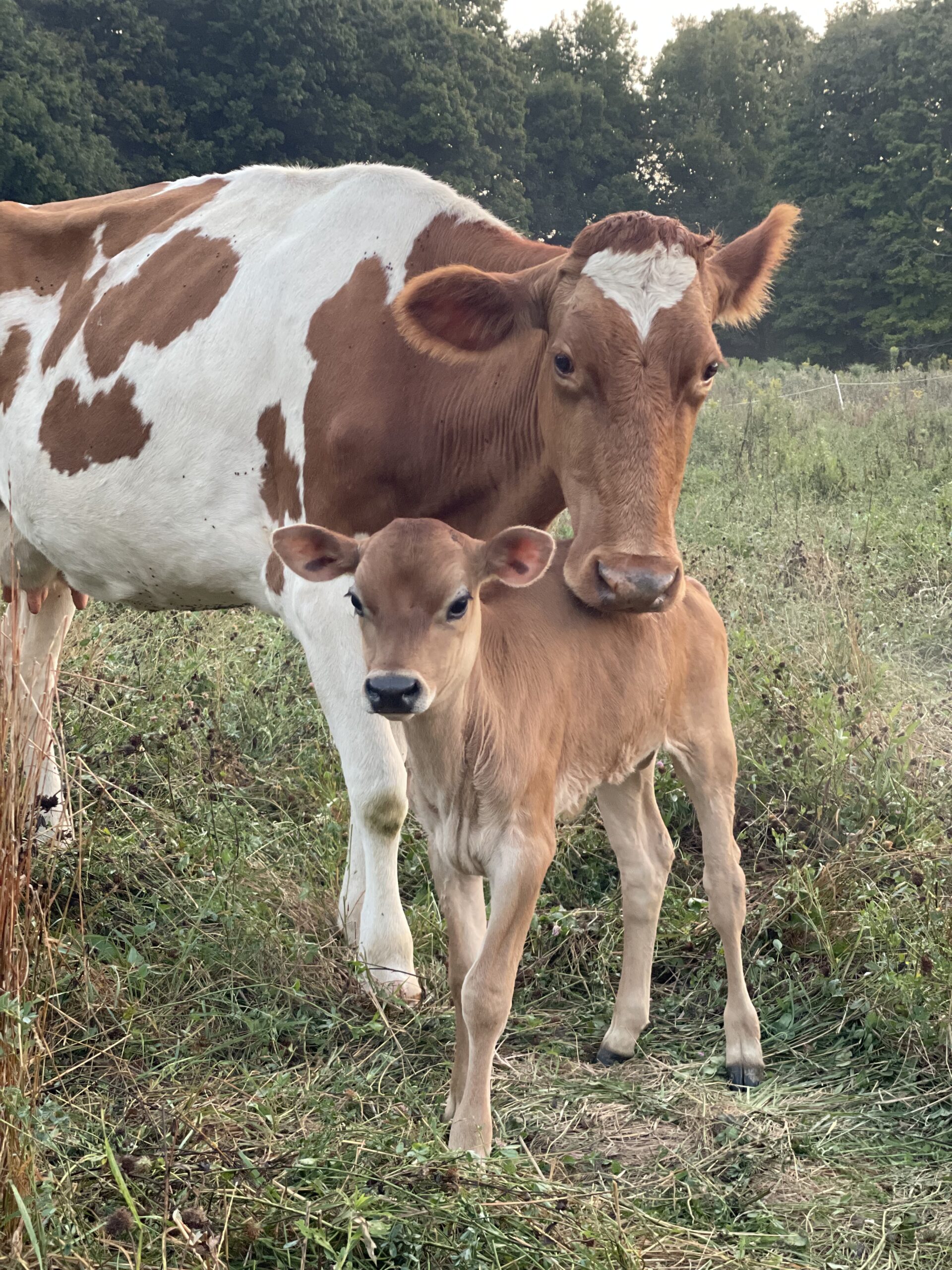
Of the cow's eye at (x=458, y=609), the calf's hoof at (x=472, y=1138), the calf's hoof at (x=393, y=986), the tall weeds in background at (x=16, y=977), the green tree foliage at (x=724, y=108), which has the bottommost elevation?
the calf's hoof at (x=393, y=986)

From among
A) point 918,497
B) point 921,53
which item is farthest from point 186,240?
point 921,53

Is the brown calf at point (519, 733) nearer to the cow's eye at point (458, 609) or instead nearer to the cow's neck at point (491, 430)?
the cow's eye at point (458, 609)

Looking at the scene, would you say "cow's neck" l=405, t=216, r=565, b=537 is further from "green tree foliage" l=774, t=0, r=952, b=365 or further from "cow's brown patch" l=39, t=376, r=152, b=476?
"green tree foliage" l=774, t=0, r=952, b=365

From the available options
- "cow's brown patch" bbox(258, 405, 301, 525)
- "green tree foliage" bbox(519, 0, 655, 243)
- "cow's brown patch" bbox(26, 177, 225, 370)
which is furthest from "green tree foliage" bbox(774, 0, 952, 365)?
"cow's brown patch" bbox(258, 405, 301, 525)

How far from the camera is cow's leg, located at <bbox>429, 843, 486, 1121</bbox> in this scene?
3363 mm

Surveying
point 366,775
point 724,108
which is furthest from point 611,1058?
point 724,108

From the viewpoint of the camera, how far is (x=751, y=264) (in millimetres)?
3889

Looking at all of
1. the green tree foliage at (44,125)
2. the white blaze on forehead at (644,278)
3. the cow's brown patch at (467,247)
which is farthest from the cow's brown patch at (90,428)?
the green tree foliage at (44,125)

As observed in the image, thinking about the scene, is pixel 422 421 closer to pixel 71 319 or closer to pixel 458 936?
pixel 458 936

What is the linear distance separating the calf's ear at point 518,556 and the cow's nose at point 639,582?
0.19 meters

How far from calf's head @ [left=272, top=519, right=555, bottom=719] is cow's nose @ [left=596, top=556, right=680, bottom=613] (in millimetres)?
200

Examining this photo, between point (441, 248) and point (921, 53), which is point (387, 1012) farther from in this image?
point (921, 53)

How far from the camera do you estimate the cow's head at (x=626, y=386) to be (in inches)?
128

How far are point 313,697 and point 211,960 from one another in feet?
7.43
